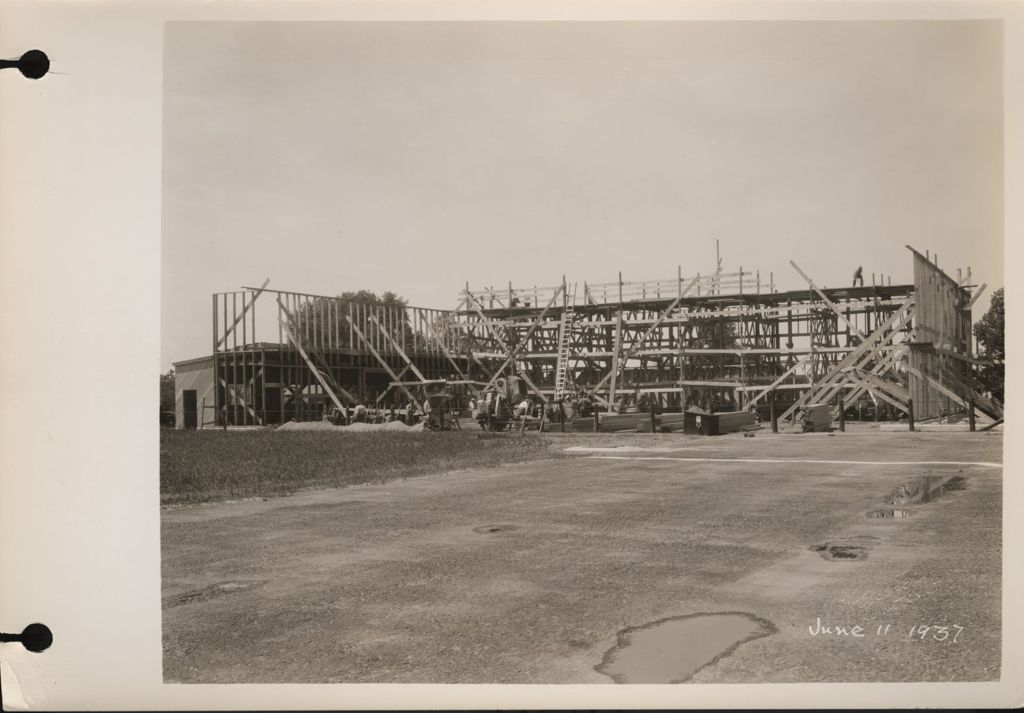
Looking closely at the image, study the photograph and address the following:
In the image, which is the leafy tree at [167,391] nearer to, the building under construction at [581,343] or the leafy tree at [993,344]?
the building under construction at [581,343]

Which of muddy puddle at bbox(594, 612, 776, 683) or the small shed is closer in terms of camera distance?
muddy puddle at bbox(594, 612, 776, 683)

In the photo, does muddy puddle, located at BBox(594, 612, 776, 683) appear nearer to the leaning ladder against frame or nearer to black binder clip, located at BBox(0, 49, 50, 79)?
the leaning ladder against frame

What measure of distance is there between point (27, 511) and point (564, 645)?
267cm

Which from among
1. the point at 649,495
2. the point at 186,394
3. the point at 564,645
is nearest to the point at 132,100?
the point at 186,394

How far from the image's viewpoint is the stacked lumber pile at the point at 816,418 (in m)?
8.07

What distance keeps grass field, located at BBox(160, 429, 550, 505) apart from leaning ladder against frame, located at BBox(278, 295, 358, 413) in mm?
327

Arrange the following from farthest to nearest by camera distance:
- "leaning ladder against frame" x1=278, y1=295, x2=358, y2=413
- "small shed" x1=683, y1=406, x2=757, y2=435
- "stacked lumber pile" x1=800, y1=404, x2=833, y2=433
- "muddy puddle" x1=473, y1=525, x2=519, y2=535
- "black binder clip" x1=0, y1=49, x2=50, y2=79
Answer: "small shed" x1=683, y1=406, x2=757, y2=435 → "stacked lumber pile" x1=800, y1=404, x2=833, y2=433 → "leaning ladder against frame" x1=278, y1=295, x2=358, y2=413 → "muddy puddle" x1=473, y1=525, x2=519, y2=535 → "black binder clip" x1=0, y1=49, x2=50, y2=79

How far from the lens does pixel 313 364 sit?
17.4 ft

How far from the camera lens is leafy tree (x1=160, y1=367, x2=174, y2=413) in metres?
3.80

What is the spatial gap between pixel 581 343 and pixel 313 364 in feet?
7.02

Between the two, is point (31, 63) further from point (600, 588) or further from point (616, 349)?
point (616, 349)

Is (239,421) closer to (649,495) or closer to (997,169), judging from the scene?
(649,495)

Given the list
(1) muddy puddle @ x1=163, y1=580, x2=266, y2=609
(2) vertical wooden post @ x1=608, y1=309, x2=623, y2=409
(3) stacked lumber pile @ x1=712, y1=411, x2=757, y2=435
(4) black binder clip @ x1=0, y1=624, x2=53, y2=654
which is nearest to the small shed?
(3) stacked lumber pile @ x1=712, y1=411, x2=757, y2=435

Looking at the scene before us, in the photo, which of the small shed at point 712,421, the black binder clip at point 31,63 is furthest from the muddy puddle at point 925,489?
the black binder clip at point 31,63
